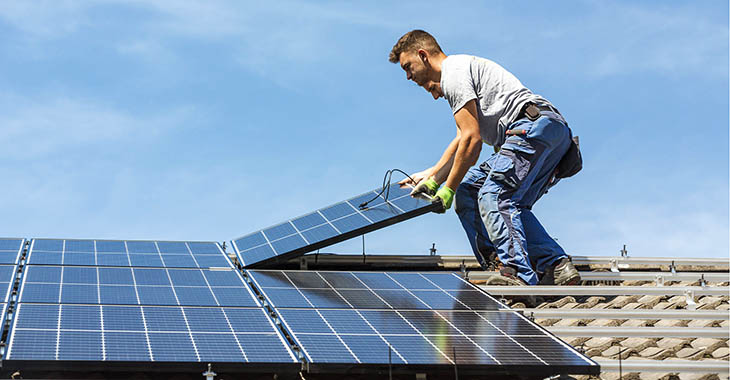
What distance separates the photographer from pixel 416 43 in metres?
11.6

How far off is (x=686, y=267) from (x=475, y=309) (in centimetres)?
559

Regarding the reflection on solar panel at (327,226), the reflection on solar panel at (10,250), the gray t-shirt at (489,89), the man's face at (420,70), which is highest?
the man's face at (420,70)

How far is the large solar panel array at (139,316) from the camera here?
298 inches

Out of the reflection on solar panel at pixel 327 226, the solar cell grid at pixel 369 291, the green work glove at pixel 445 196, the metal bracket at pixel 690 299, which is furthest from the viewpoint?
the reflection on solar panel at pixel 327 226

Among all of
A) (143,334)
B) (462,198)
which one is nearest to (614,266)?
(462,198)

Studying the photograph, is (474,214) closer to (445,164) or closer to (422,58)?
(445,164)

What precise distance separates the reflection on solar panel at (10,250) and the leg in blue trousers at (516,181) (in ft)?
18.4

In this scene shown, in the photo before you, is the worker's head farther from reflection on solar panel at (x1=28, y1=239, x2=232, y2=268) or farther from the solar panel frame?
the solar panel frame

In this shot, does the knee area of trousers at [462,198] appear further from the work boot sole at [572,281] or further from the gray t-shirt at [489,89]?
the work boot sole at [572,281]

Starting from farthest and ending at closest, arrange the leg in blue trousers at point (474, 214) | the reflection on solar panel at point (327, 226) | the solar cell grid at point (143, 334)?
1. the reflection on solar panel at point (327, 226)
2. the leg in blue trousers at point (474, 214)
3. the solar cell grid at point (143, 334)

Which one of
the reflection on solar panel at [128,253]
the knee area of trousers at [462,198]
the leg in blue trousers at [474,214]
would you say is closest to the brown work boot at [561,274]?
the leg in blue trousers at [474,214]

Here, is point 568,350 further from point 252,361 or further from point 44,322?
point 44,322

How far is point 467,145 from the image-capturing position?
10969 mm

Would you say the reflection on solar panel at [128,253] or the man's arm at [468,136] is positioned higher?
the man's arm at [468,136]
